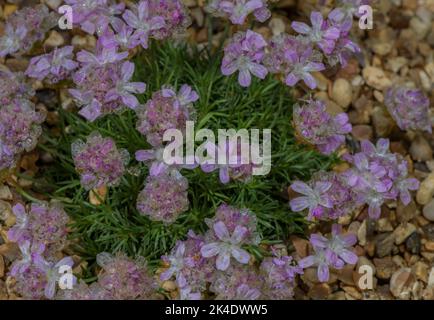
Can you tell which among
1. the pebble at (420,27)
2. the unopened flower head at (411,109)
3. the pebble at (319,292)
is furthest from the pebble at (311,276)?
the pebble at (420,27)

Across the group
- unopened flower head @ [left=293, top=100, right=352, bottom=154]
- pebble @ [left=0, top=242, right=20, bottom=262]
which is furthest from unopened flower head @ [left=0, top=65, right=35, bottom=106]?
unopened flower head @ [left=293, top=100, right=352, bottom=154]

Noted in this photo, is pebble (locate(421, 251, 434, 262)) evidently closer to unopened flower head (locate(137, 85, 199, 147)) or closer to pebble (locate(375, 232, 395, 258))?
pebble (locate(375, 232, 395, 258))

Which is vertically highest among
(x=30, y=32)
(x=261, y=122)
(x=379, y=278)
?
(x=30, y=32)

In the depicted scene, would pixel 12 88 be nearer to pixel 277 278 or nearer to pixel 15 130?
pixel 15 130
